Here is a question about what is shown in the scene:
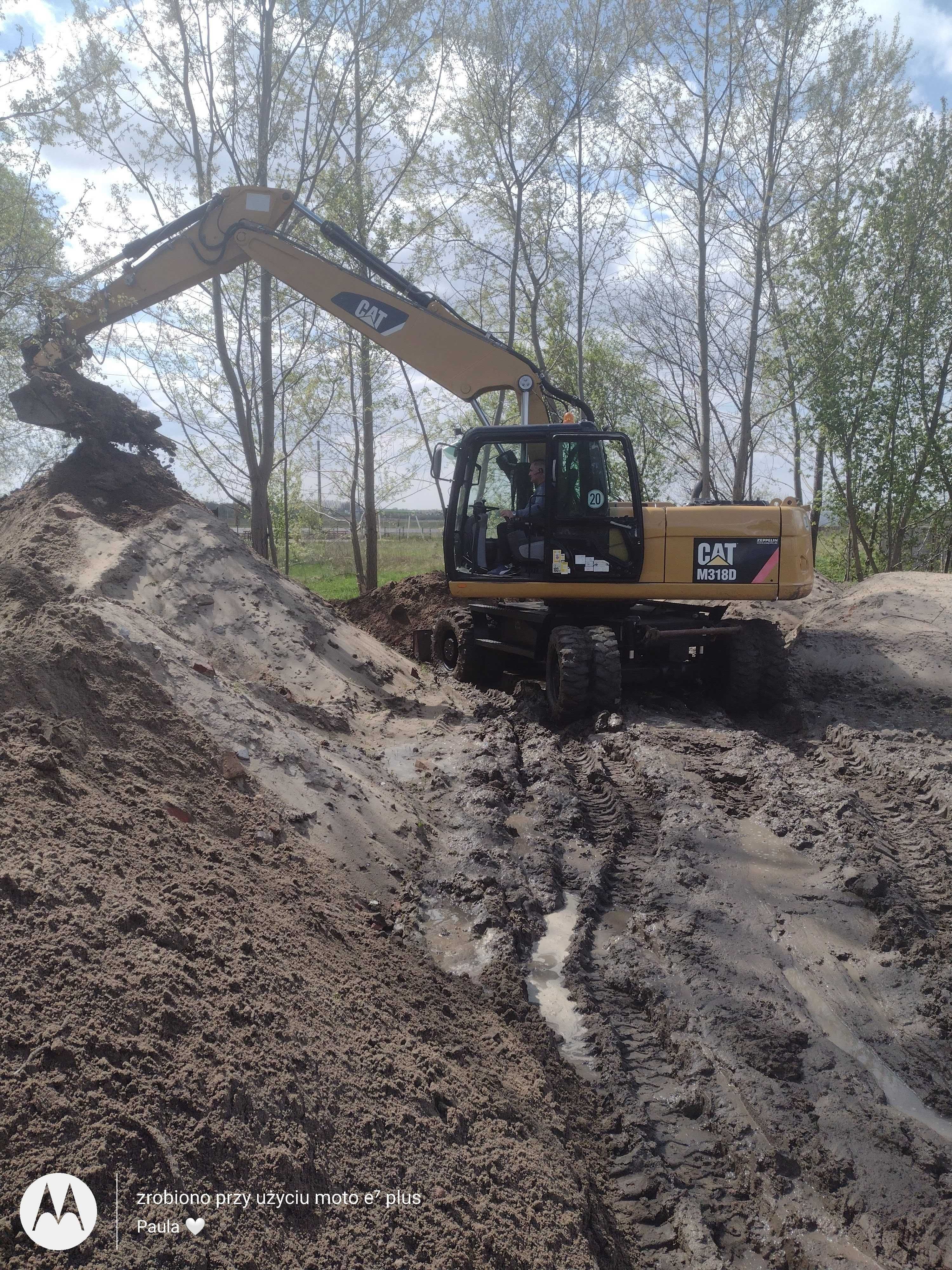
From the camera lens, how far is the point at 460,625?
1048 cm

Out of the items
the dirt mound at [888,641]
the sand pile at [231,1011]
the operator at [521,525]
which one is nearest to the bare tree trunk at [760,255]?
the dirt mound at [888,641]

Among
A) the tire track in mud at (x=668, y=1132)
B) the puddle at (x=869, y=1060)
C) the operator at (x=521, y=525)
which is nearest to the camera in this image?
the tire track in mud at (x=668, y=1132)

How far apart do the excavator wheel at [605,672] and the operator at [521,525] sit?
121cm

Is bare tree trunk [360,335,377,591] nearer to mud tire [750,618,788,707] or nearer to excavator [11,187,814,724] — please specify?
excavator [11,187,814,724]

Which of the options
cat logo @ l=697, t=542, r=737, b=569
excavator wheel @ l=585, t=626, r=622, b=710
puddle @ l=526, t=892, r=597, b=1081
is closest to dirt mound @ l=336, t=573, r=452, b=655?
excavator wheel @ l=585, t=626, r=622, b=710

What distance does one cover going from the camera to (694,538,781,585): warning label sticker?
339 inches

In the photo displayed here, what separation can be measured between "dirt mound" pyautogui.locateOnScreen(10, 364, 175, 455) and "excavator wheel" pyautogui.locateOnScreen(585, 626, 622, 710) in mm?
5488

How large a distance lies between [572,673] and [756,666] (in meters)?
1.97

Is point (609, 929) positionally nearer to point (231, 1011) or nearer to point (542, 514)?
point (231, 1011)

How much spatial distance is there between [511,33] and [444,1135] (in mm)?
19243

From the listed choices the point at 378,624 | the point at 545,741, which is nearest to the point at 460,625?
the point at 545,741

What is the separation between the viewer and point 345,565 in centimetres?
2905

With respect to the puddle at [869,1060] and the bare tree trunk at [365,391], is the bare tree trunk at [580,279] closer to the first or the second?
the bare tree trunk at [365,391]

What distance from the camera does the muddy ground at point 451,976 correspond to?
2.37 m
